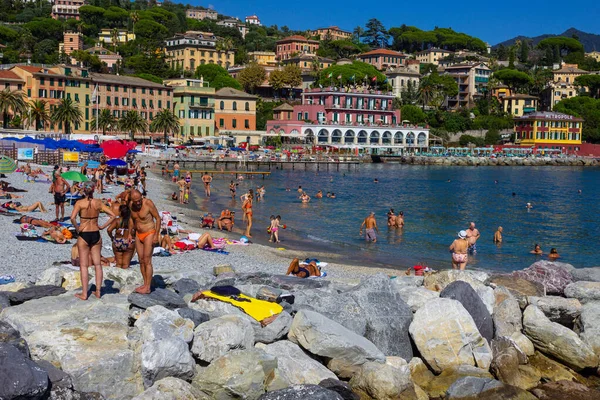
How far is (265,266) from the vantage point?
57.5ft

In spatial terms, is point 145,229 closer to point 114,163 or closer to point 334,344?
point 334,344

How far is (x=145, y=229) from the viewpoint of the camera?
1096cm

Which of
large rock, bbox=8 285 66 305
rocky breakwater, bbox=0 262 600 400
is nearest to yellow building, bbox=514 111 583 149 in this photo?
rocky breakwater, bbox=0 262 600 400

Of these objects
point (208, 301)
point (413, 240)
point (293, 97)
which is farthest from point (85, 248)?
point (293, 97)

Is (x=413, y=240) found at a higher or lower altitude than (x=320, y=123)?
lower

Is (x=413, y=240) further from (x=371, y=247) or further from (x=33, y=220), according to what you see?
(x=33, y=220)

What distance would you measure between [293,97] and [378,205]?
75.9m

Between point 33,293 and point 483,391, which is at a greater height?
point 33,293

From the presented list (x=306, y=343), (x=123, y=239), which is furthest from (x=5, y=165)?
(x=306, y=343)

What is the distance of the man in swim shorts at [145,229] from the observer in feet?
35.6

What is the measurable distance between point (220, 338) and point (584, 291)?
23.6ft

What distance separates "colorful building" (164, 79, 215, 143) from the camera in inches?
3378

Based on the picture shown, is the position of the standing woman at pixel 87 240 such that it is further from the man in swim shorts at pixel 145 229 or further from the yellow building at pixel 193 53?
the yellow building at pixel 193 53

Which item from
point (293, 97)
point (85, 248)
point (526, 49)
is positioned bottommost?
point (85, 248)
